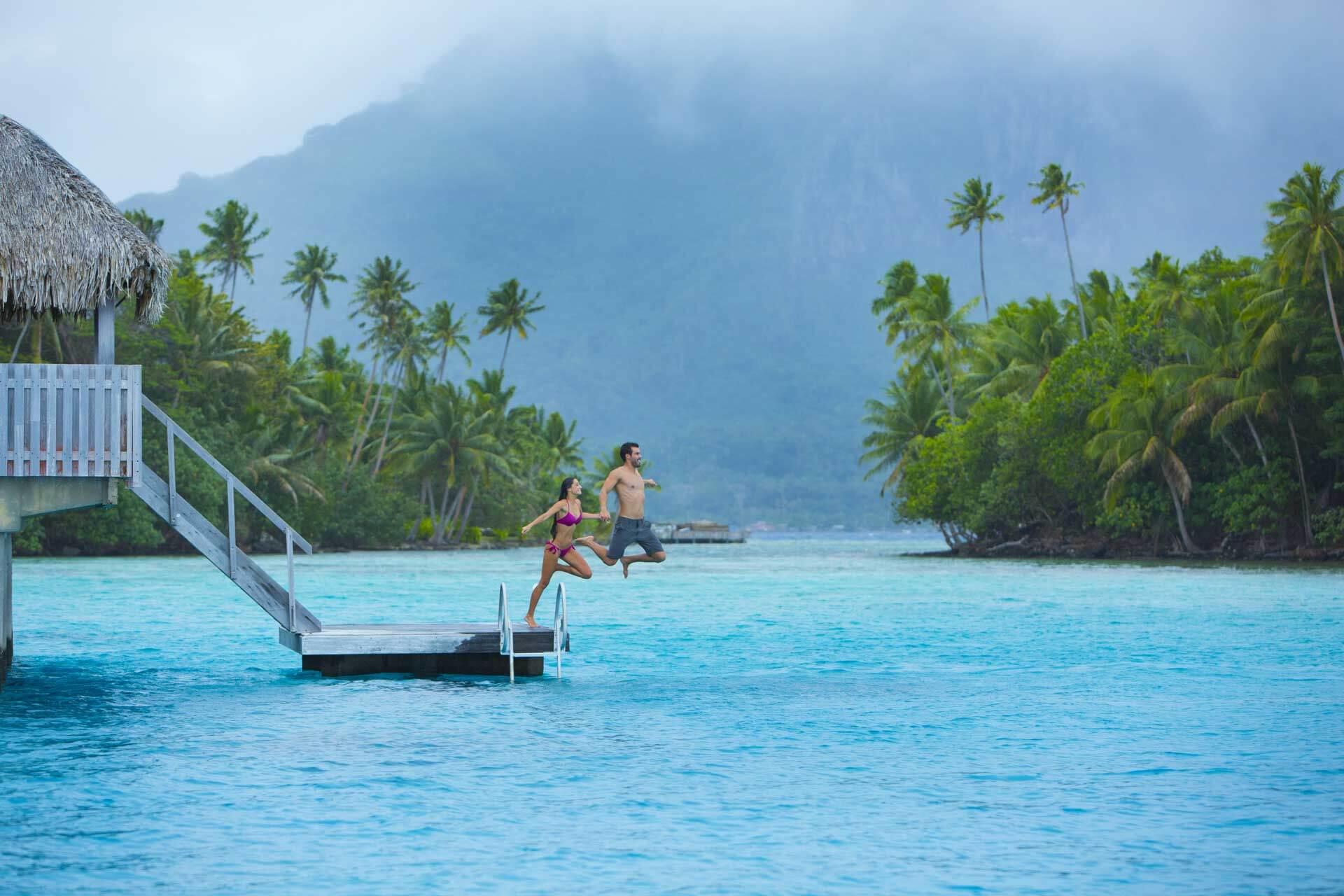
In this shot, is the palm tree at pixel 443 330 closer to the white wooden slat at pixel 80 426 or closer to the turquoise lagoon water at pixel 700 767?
the turquoise lagoon water at pixel 700 767

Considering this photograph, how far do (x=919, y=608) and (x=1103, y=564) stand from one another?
24.8m

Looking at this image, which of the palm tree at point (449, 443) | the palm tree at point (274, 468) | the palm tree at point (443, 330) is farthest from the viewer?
the palm tree at point (443, 330)

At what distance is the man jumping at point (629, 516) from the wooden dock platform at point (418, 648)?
118 cm

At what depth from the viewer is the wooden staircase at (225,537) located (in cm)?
1518

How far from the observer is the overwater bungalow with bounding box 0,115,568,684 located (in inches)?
554

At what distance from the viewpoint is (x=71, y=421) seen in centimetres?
1409

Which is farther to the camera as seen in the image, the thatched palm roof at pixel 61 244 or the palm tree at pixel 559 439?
the palm tree at pixel 559 439

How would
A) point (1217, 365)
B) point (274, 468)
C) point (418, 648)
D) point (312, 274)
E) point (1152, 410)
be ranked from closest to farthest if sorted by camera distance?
point (418, 648)
point (1217, 365)
point (1152, 410)
point (274, 468)
point (312, 274)

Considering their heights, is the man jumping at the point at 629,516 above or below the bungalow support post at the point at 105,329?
below

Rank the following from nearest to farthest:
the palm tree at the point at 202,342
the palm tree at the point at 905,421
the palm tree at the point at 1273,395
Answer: the palm tree at the point at 1273,395 → the palm tree at the point at 202,342 → the palm tree at the point at 905,421

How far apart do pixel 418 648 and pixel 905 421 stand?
61807mm

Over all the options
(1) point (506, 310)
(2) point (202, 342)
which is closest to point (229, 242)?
(2) point (202, 342)

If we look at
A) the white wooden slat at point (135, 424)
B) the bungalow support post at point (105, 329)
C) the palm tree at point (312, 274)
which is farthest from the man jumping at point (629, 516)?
the palm tree at point (312, 274)

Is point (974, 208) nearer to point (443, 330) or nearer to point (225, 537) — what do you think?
point (443, 330)
